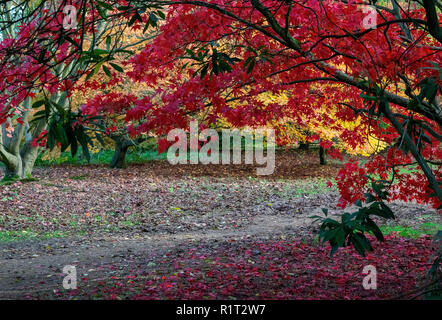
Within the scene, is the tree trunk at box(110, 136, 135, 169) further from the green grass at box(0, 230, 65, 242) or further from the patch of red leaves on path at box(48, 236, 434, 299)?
the patch of red leaves on path at box(48, 236, 434, 299)

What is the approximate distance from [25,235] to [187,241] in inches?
109

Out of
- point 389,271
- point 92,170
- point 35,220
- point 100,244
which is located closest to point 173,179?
point 92,170

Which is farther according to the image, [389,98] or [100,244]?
[100,244]

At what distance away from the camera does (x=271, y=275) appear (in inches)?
179

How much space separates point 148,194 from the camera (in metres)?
10.6

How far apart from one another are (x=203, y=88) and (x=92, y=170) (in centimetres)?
1053

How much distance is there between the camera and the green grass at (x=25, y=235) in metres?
7.15

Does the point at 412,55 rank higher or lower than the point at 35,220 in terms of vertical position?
higher

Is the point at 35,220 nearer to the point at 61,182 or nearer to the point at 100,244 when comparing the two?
the point at 100,244

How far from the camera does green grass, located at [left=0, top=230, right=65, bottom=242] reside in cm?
715

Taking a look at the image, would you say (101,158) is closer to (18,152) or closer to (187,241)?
(18,152)

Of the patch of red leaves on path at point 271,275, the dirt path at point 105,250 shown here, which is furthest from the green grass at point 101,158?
the patch of red leaves on path at point 271,275

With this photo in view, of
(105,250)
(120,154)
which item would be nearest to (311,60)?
(105,250)
